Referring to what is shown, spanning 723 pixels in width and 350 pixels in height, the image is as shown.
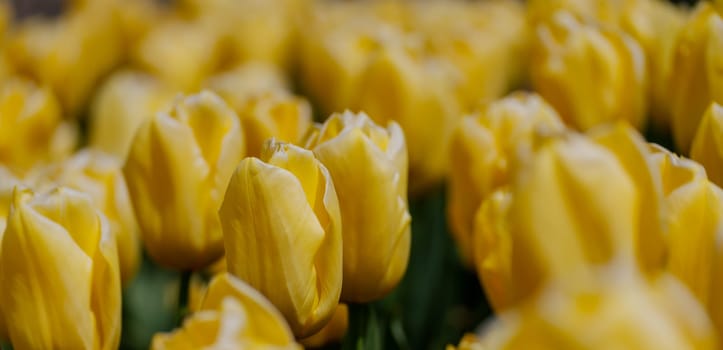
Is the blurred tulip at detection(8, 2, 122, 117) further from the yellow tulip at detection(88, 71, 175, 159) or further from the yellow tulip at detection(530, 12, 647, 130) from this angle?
the yellow tulip at detection(530, 12, 647, 130)

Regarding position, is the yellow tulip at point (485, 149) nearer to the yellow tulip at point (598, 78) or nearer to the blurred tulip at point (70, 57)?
the yellow tulip at point (598, 78)

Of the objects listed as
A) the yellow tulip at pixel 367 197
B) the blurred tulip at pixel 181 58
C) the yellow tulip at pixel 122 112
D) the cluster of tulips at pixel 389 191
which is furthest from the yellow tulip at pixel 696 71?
the blurred tulip at pixel 181 58

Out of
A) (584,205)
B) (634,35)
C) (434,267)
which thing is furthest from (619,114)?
(584,205)

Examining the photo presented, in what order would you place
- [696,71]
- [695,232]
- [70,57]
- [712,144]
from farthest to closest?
[70,57]
[696,71]
[712,144]
[695,232]

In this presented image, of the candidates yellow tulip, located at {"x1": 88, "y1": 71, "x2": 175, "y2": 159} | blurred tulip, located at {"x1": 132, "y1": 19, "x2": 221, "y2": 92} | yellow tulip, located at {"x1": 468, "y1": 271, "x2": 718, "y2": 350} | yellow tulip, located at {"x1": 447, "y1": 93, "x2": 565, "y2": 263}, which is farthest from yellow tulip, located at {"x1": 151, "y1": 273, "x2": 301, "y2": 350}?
blurred tulip, located at {"x1": 132, "y1": 19, "x2": 221, "y2": 92}

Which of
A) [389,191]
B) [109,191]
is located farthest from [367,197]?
[109,191]

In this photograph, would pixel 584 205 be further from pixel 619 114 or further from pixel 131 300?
pixel 131 300

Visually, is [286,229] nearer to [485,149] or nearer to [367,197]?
[367,197]
